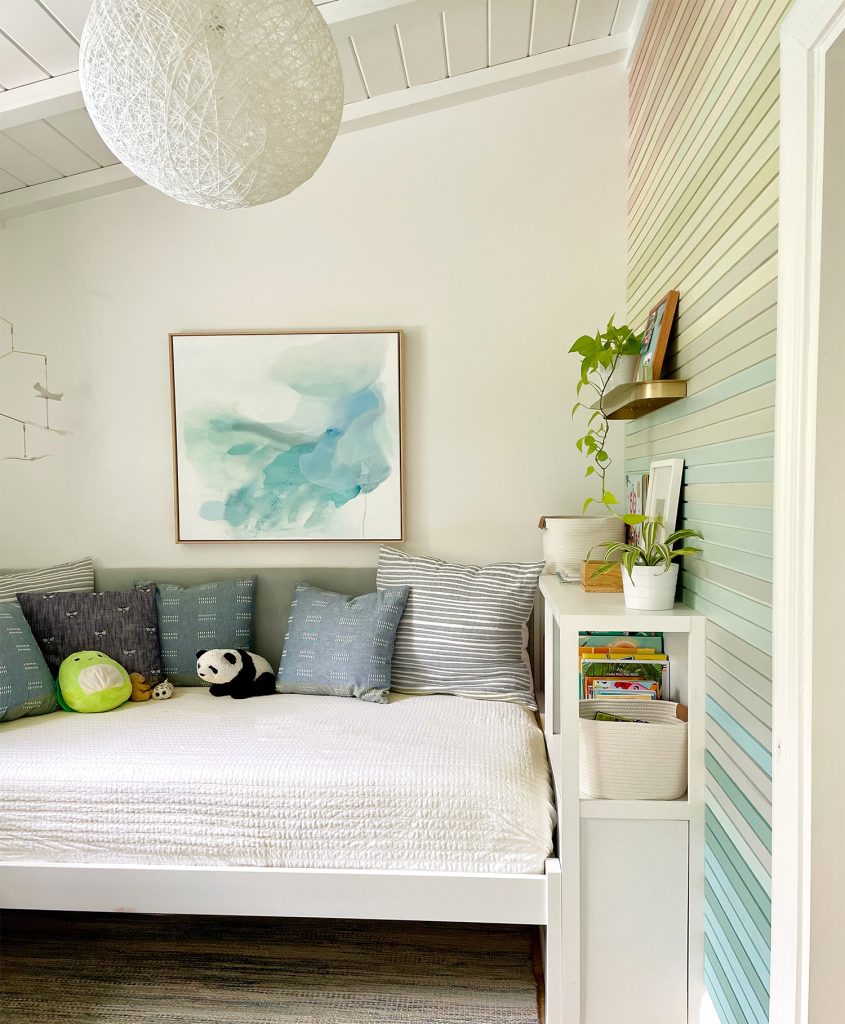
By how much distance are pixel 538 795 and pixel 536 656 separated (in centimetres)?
92

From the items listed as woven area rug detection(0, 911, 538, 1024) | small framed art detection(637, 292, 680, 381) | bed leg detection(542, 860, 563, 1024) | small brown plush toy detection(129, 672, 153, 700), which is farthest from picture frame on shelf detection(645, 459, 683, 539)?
small brown plush toy detection(129, 672, 153, 700)

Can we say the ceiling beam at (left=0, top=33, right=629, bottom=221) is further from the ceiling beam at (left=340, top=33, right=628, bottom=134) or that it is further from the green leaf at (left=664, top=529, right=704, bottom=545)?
the green leaf at (left=664, top=529, right=704, bottom=545)

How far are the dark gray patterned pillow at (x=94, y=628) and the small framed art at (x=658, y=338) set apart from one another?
184 centimetres

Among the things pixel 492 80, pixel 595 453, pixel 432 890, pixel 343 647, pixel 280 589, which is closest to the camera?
pixel 432 890

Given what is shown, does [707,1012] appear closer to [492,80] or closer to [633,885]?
[633,885]

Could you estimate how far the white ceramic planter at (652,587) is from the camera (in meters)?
1.78

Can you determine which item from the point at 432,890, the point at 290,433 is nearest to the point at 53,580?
the point at 290,433

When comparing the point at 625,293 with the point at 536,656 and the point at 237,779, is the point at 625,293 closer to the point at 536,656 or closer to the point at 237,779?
the point at 536,656

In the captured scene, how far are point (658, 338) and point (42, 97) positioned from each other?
1.85 meters

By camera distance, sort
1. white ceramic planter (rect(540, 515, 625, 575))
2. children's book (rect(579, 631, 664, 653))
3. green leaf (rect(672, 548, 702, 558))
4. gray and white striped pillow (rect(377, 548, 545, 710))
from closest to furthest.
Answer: green leaf (rect(672, 548, 702, 558)), children's book (rect(579, 631, 664, 653)), white ceramic planter (rect(540, 515, 625, 575)), gray and white striped pillow (rect(377, 548, 545, 710))

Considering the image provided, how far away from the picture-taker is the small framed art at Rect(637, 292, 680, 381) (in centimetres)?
199

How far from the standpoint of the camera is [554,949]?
1.79m

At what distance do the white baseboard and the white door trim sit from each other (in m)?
0.44

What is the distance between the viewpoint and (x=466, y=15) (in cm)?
232
